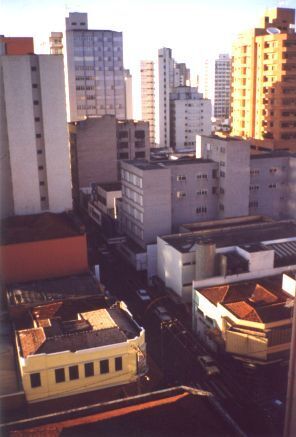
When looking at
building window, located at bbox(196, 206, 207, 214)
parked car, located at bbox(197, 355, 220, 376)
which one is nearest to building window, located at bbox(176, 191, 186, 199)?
building window, located at bbox(196, 206, 207, 214)

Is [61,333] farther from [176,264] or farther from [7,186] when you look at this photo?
[7,186]

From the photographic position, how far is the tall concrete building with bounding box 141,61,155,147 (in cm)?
9438

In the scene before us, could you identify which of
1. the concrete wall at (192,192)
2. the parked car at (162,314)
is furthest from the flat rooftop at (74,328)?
the concrete wall at (192,192)

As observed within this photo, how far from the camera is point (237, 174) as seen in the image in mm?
46281

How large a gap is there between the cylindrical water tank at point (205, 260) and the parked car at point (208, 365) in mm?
6478

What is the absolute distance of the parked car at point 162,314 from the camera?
34.5 meters

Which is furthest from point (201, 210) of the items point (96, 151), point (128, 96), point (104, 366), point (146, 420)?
point (128, 96)

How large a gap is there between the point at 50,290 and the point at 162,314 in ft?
27.4

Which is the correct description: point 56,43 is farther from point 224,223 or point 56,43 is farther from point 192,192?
point 224,223

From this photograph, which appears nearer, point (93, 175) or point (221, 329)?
point (221, 329)

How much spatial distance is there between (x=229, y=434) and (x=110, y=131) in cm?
5201

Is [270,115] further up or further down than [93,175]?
further up

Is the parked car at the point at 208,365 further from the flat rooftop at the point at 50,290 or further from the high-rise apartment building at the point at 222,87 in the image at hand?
the high-rise apartment building at the point at 222,87

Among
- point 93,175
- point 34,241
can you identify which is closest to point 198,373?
point 34,241
